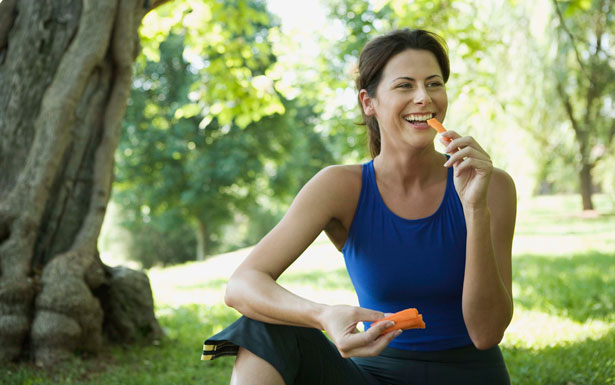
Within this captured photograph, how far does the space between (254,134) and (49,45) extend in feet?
55.8

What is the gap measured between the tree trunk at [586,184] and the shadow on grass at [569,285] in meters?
9.34

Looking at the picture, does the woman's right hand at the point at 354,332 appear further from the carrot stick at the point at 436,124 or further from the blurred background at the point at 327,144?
the blurred background at the point at 327,144

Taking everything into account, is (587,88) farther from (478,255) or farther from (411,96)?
(478,255)

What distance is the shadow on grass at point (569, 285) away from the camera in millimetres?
4816

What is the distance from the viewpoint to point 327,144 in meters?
27.0

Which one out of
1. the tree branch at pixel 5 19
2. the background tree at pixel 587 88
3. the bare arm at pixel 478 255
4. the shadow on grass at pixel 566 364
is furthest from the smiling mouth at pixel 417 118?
the background tree at pixel 587 88

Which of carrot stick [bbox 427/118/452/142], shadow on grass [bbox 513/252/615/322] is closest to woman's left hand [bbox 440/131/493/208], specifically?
carrot stick [bbox 427/118/452/142]

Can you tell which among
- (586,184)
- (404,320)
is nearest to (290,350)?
(404,320)

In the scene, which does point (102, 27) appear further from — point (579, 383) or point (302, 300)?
point (579, 383)

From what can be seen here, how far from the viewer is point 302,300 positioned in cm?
172

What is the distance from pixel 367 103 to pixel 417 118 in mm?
288

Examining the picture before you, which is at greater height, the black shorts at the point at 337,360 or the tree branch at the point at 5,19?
the tree branch at the point at 5,19

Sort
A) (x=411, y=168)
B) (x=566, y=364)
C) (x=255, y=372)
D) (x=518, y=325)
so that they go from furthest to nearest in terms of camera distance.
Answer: (x=518, y=325), (x=566, y=364), (x=411, y=168), (x=255, y=372)

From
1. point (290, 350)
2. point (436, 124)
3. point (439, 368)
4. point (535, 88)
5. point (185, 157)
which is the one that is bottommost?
point (439, 368)
